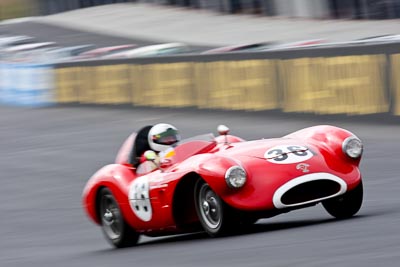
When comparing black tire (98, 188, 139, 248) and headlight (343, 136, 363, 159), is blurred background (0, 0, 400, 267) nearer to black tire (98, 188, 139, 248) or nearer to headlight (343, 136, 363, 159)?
black tire (98, 188, 139, 248)

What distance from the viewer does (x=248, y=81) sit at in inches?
915

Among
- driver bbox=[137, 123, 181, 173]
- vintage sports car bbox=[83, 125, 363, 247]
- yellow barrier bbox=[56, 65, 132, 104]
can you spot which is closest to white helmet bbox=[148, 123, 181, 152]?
driver bbox=[137, 123, 181, 173]

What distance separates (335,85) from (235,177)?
474 inches

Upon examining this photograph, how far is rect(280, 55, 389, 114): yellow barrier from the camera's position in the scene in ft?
61.7

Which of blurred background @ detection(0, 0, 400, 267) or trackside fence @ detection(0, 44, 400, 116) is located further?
trackside fence @ detection(0, 44, 400, 116)

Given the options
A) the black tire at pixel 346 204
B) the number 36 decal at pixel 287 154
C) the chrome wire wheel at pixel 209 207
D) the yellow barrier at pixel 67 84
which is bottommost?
the yellow barrier at pixel 67 84

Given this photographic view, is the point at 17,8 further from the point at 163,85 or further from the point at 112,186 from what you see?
the point at 112,186

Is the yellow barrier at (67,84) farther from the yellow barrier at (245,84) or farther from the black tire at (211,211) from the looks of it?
the black tire at (211,211)

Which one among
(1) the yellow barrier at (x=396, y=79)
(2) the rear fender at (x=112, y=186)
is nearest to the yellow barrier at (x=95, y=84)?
(1) the yellow barrier at (x=396, y=79)

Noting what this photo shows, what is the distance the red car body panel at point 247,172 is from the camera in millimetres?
8414

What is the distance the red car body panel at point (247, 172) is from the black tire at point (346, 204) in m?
0.15

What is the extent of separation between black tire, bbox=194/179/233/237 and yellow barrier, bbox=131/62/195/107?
663 inches

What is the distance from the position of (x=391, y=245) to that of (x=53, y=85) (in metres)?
26.1

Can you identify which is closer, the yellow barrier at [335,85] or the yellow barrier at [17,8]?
the yellow barrier at [335,85]
